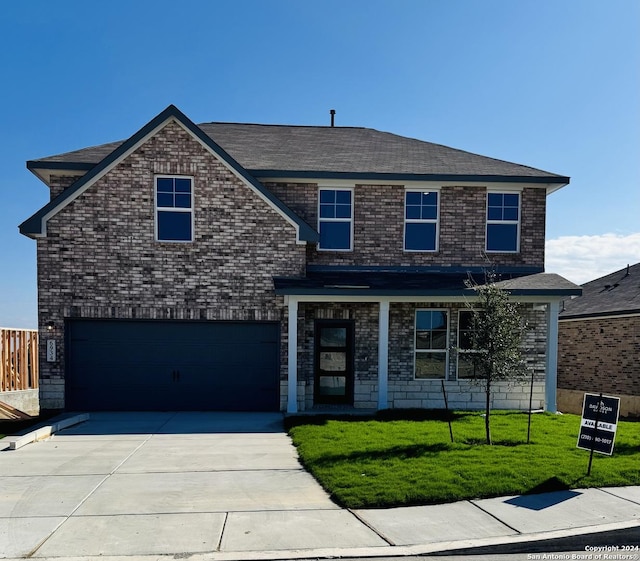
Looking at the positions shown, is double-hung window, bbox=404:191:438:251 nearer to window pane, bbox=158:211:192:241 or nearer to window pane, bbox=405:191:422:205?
window pane, bbox=405:191:422:205

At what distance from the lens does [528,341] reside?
13453 millimetres

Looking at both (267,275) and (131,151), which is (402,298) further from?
(131,151)

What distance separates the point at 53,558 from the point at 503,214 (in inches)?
508

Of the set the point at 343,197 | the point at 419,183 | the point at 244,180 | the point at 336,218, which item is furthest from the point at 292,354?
the point at 419,183

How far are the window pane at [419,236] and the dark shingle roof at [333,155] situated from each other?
1430mm

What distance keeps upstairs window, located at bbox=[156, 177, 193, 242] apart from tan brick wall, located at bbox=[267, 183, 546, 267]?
2369 millimetres

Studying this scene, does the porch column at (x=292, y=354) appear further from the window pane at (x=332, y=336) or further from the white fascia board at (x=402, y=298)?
the window pane at (x=332, y=336)

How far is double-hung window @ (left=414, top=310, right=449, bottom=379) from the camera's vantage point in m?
13.3

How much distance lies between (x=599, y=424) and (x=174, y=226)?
9.96m

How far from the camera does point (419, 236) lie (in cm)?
1390

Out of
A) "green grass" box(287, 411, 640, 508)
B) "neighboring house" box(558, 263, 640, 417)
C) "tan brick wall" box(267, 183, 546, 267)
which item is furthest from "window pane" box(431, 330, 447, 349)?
"neighboring house" box(558, 263, 640, 417)

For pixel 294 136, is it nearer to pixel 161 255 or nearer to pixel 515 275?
pixel 161 255

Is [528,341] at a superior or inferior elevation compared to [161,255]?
inferior

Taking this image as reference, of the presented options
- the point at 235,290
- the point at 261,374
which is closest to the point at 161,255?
the point at 235,290
